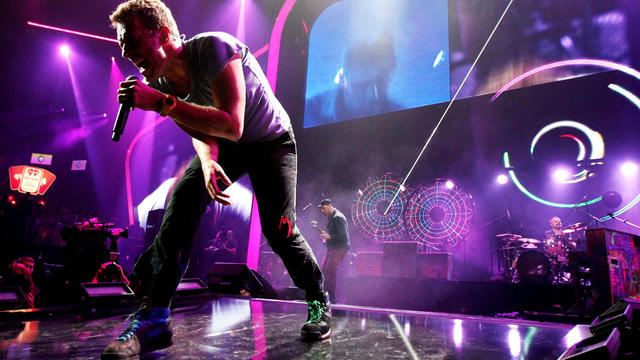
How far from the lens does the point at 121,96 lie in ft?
3.57

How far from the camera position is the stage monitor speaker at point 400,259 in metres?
6.09

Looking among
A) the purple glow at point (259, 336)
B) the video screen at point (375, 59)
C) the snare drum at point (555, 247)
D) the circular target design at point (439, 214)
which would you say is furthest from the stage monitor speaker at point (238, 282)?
the video screen at point (375, 59)

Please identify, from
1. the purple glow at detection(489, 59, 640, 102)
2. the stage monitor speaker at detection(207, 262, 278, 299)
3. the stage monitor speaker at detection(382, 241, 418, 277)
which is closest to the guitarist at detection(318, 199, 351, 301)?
the stage monitor speaker at detection(382, 241, 418, 277)

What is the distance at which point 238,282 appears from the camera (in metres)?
4.56

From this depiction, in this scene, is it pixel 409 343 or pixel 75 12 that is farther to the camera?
pixel 75 12

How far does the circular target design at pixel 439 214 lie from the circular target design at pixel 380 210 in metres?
0.28

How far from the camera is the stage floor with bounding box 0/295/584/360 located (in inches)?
52.1

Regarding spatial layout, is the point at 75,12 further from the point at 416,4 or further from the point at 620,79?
the point at 620,79

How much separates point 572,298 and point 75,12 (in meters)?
13.2

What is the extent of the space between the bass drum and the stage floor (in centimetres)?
337

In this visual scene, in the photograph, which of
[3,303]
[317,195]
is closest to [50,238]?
[317,195]

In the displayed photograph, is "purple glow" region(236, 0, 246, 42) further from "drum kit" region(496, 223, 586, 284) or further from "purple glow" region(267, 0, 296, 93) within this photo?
"drum kit" region(496, 223, 586, 284)

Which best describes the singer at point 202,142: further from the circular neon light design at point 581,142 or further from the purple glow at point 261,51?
the purple glow at point 261,51

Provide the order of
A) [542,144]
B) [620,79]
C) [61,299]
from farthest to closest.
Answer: [542,144]
[620,79]
[61,299]
